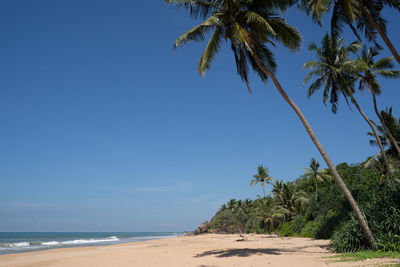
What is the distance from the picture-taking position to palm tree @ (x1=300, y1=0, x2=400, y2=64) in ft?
30.3

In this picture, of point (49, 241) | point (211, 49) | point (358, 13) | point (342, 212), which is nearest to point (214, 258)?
point (342, 212)

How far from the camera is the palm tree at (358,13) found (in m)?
9.24

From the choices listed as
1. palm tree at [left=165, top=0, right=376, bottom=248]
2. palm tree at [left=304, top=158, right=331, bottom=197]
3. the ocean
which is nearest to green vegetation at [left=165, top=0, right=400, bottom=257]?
palm tree at [left=165, top=0, right=376, bottom=248]

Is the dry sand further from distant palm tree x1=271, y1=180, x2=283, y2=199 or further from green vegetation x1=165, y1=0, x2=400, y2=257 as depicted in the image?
distant palm tree x1=271, y1=180, x2=283, y2=199

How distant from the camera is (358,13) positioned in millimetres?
10070

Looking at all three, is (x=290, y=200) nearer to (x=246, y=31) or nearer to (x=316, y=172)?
(x=316, y=172)

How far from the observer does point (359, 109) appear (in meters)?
16.6

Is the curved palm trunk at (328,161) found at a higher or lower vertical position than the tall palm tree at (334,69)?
lower

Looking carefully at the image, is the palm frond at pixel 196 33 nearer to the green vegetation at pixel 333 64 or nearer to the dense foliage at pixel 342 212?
the green vegetation at pixel 333 64

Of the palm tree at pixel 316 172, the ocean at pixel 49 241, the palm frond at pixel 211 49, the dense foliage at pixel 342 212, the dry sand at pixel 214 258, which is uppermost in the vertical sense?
the palm frond at pixel 211 49

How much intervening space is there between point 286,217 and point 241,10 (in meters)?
30.7

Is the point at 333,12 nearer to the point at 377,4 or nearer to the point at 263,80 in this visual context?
the point at 377,4

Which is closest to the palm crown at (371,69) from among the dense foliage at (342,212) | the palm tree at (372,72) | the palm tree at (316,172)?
the palm tree at (372,72)

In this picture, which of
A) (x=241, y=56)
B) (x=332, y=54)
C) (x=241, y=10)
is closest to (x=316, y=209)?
(x=332, y=54)
